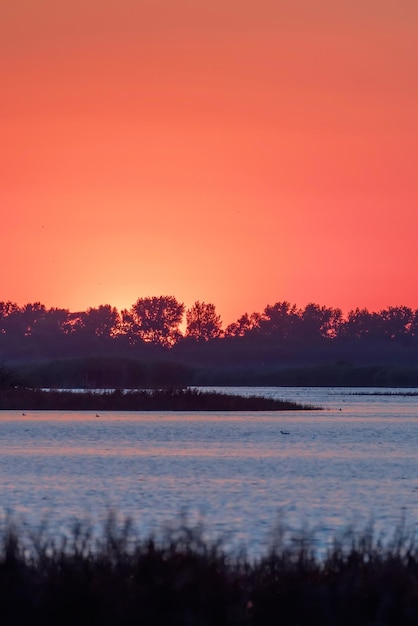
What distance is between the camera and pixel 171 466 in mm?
45594

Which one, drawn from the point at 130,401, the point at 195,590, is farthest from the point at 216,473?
the point at 130,401

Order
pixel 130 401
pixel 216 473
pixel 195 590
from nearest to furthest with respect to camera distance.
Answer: pixel 195 590
pixel 216 473
pixel 130 401

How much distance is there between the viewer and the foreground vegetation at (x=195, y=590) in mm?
15195

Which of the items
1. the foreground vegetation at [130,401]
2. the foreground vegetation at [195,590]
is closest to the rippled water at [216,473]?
the foreground vegetation at [195,590]

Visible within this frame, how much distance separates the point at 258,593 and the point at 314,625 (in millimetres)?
866

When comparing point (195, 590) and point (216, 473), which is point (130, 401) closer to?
point (216, 473)

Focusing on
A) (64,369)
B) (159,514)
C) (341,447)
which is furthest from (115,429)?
(64,369)

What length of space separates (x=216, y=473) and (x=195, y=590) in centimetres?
2718

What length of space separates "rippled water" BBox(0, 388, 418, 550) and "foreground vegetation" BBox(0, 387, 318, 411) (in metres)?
8.77

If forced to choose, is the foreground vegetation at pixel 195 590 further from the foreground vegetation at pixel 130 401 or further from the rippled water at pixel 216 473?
the foreground vegetation at pixel 130 401

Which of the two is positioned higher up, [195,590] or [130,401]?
[130,401]

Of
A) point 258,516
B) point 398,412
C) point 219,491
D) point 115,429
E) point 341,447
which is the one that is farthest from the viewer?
point 398,412

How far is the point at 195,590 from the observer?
1562 cm

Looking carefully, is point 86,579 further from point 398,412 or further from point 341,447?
point 398,412
